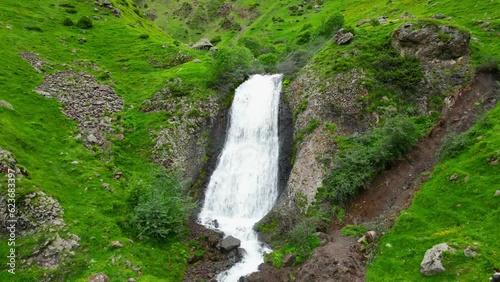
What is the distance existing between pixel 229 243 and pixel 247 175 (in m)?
8.99

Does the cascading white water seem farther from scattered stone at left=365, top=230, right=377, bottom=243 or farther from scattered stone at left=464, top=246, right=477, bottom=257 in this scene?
scattered stone at left=464, top=246, right=477, bottom=257

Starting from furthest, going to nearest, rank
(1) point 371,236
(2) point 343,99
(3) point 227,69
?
(3) point 227,69
(2) point 343,99
(1) point 371,236

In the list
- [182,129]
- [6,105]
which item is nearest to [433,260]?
[182,129]

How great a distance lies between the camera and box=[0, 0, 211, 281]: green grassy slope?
23.1m

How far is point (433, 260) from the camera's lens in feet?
56.6

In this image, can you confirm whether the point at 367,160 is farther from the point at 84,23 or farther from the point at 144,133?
the point at 84,23

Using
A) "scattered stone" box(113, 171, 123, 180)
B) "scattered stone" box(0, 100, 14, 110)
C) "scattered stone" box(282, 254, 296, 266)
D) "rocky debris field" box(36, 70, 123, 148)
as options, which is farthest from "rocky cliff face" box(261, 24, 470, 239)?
"scattered stone" box(0, 100, 14, 110)

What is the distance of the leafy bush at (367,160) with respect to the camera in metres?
26.5

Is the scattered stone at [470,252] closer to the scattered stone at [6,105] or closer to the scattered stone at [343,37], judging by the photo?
the scattered stone at [343,37]

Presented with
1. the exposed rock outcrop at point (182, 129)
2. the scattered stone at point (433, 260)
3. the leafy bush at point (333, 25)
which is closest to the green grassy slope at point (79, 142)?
the exposed rock outcrop at point (182, 129)

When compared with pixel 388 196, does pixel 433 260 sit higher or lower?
higher

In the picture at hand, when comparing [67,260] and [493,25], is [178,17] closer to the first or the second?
[493,25]

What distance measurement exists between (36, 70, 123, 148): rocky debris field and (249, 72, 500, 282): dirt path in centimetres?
2224

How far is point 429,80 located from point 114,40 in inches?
1933
